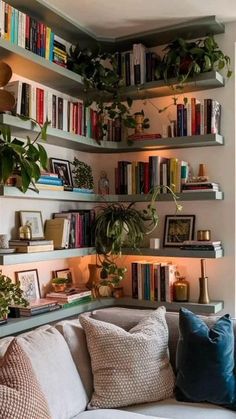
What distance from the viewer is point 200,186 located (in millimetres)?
3146

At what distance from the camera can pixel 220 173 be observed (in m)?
3.26

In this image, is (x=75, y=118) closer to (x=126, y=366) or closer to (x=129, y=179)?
(x=129, y=179)

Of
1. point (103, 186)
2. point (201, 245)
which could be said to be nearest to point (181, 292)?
point (201, 245)

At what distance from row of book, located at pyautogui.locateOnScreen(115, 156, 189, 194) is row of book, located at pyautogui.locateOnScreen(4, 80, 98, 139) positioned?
0.36 metres

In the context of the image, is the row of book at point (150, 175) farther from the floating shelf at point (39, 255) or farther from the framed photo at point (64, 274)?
the framed photo at point (64, 274)

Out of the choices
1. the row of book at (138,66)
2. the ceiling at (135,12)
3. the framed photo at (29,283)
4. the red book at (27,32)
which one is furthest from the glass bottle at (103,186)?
the red book at (27,32)

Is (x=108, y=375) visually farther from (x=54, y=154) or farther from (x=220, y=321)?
(x=54, y=154)

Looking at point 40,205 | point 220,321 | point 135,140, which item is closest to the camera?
point 220,321

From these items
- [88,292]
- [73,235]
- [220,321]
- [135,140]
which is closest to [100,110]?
[135,140]

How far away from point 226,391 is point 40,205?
1.70m

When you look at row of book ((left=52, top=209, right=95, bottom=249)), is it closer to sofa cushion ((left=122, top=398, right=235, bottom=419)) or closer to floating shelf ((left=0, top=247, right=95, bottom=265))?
floating shelf ((left=0, top=247, right=95, bottom=265))

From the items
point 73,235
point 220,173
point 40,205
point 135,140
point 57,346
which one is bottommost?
point 57,346

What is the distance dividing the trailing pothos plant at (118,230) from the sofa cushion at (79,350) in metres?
1.02

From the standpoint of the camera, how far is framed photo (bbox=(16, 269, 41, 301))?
290 cm
